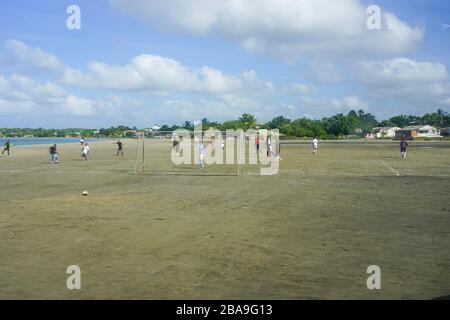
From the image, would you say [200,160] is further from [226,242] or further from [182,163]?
[226,242]

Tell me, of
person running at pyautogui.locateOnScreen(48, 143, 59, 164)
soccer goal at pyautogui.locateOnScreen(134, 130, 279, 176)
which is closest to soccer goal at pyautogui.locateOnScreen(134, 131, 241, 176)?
soccer goal at pyautogui.locateOnScreen(134, 130, 279, 176)

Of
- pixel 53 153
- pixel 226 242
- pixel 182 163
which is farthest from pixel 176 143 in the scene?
pixel 226 242

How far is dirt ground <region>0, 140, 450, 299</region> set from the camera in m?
6.20

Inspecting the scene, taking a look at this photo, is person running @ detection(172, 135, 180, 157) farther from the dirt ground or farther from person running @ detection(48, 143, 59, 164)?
the dirt ground

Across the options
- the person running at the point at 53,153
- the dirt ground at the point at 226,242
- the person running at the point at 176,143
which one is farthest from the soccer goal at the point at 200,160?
the dirt ground at the point at 226,242

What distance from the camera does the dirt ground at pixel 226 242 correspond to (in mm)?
6203

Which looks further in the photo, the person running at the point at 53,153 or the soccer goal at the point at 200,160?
the person running at the point at 53,153

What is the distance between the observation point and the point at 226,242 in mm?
8844

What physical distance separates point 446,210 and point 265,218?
5296 mm

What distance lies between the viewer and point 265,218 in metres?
11.4

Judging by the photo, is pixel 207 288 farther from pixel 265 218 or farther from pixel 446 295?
pixel 265 218

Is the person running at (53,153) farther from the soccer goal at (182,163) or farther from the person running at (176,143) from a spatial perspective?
the person running at (176,143)
